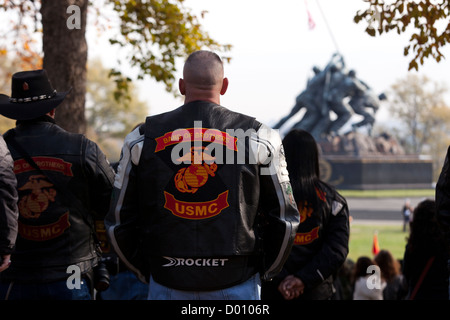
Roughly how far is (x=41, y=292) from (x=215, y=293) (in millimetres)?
1153

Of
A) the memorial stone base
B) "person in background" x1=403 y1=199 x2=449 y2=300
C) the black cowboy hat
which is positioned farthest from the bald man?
the memorial stone base

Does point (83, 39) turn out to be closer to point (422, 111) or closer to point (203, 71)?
point (203, 71)

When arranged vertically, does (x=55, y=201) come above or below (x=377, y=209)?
above

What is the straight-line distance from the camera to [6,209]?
289 cm

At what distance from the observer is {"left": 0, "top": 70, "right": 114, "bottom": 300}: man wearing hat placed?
3.26 metres

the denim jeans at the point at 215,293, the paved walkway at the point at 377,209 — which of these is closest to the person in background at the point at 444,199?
the denim jeans at the point at 215,293

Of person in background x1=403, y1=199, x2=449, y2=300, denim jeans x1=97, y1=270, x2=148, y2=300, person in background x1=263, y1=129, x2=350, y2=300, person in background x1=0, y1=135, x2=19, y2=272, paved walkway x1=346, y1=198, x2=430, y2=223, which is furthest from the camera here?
paved walkway x1=346, y1=198, x2=430, y2=223

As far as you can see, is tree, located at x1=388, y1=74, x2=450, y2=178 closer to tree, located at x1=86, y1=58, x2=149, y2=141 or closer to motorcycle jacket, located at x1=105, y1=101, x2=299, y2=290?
tree, located at x1=86, y1=58, x2=149, y2=141

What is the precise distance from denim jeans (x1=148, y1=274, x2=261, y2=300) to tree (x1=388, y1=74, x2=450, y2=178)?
213 feet

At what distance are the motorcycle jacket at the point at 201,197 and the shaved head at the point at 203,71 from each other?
96mm

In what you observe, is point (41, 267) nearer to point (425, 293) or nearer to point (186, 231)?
point (186, 231)

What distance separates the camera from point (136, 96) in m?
60.0

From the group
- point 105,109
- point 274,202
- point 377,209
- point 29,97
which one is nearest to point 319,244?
point 274,202
